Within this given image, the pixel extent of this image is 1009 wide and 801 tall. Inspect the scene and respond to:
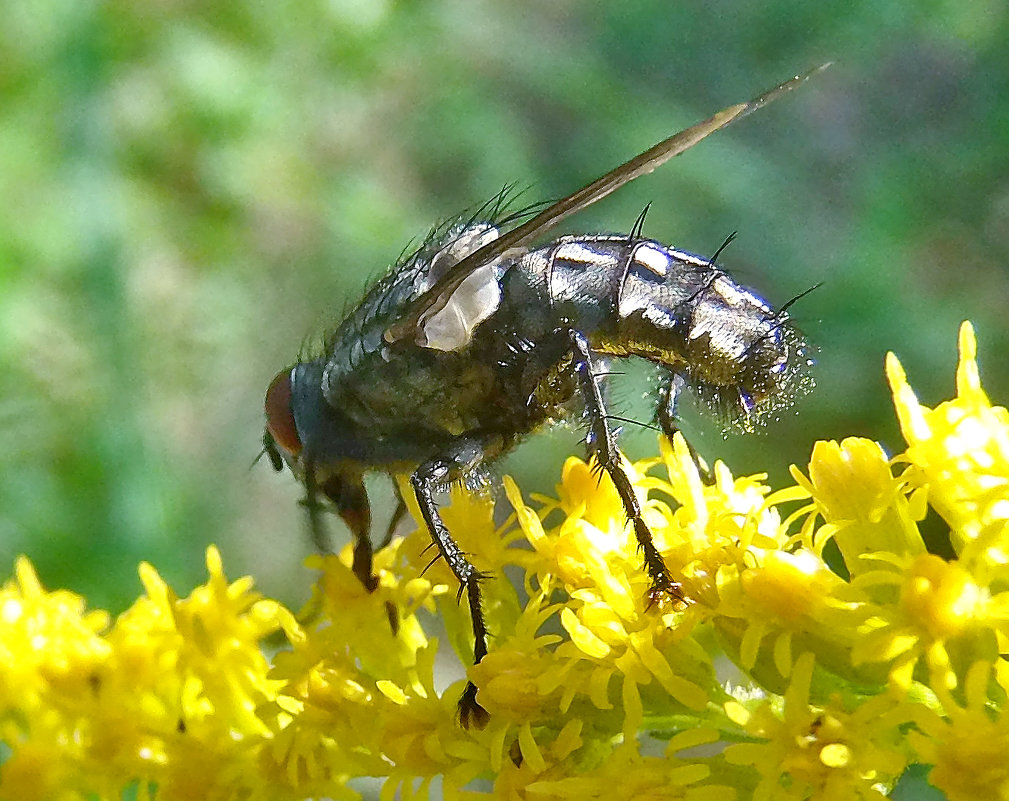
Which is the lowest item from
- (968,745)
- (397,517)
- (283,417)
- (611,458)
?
(968,745)

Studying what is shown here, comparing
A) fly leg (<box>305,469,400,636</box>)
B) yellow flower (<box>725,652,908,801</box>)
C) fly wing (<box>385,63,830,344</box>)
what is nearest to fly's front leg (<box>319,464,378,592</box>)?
fly leg (<box>305,469,400,636</box>)

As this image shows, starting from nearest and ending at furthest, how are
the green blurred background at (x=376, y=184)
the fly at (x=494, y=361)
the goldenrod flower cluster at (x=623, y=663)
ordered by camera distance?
the goldenrod flower cluster at (x=623, y=663)
the fly at (x=494, y=361)
the green blurred background at (x=376, y=184)

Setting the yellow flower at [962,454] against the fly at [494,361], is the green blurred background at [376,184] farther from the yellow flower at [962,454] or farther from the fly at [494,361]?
the yellow flower at [962,454]

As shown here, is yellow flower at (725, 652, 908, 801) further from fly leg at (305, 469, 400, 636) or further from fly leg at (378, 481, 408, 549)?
fly leg at (378, 481, 408, 549)

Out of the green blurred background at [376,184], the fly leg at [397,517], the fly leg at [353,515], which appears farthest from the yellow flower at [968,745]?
the green blurred background at [376,184]

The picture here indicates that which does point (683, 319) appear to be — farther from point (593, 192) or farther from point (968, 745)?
point (968, 745)

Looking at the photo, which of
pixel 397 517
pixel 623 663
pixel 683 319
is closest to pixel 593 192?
pixel 683 319
